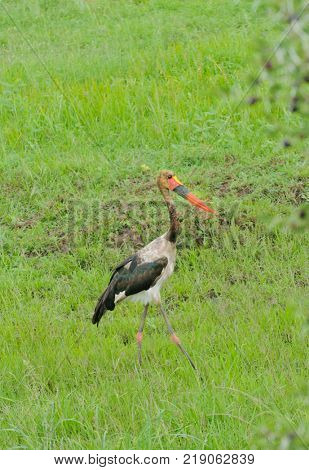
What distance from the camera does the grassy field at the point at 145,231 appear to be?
4246mm

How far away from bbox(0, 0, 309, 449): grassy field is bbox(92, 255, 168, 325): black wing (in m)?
0.28

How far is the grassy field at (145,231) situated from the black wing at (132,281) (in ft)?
0.91

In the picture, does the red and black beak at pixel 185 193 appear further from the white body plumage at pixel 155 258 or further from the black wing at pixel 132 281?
the black wing at pixel 132 281

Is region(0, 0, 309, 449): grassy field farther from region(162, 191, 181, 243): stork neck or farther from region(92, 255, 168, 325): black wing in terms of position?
region(162, 191, 181, 243): stork neck

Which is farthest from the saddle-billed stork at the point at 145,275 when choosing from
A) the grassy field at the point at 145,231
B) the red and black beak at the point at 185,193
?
the grassy field at the point at 145,231

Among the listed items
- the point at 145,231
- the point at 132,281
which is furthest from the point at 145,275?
the point at 145,231

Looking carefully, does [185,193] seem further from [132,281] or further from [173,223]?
[132,281]

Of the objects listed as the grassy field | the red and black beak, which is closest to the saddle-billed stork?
the red and black beak

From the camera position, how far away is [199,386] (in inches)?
176

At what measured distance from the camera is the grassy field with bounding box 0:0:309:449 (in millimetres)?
4246

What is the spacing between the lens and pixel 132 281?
204 inches

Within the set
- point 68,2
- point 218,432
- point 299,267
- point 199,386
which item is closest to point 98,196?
point 299,267

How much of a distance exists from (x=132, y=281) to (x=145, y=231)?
1.71 metres
